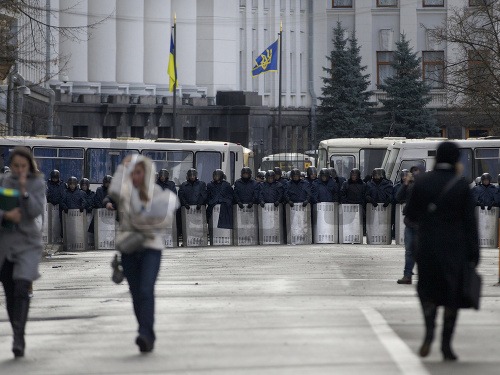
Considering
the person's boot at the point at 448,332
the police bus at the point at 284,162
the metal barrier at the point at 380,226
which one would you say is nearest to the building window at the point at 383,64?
the police bus at the point at 284,162

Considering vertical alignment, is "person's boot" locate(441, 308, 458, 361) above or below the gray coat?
below

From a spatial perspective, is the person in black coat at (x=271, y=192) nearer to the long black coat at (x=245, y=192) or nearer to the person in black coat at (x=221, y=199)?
the long black coat at (x=245, y=192)

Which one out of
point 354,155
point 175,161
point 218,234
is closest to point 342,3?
point 354,155

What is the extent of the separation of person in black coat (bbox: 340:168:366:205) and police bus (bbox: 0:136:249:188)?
9.49m

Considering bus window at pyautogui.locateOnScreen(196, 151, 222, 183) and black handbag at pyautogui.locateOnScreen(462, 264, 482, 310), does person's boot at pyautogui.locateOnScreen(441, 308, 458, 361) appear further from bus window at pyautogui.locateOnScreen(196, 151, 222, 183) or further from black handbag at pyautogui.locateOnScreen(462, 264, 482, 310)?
bus window at pyautogui.locateOnScreen(196, 151, 222, 183)

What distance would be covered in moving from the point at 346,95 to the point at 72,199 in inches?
1789

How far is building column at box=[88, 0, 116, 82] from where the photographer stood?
7569cm

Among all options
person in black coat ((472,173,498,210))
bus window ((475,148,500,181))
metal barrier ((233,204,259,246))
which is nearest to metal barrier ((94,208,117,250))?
metal barrier ((233,204,259,246))

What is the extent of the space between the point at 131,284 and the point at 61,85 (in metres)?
57.3

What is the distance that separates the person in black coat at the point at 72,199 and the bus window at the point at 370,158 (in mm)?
17703

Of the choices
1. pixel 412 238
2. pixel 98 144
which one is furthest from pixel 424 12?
pixel 412 238

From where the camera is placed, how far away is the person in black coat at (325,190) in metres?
35.0

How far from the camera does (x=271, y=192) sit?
115ft

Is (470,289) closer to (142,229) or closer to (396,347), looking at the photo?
(396,347)
